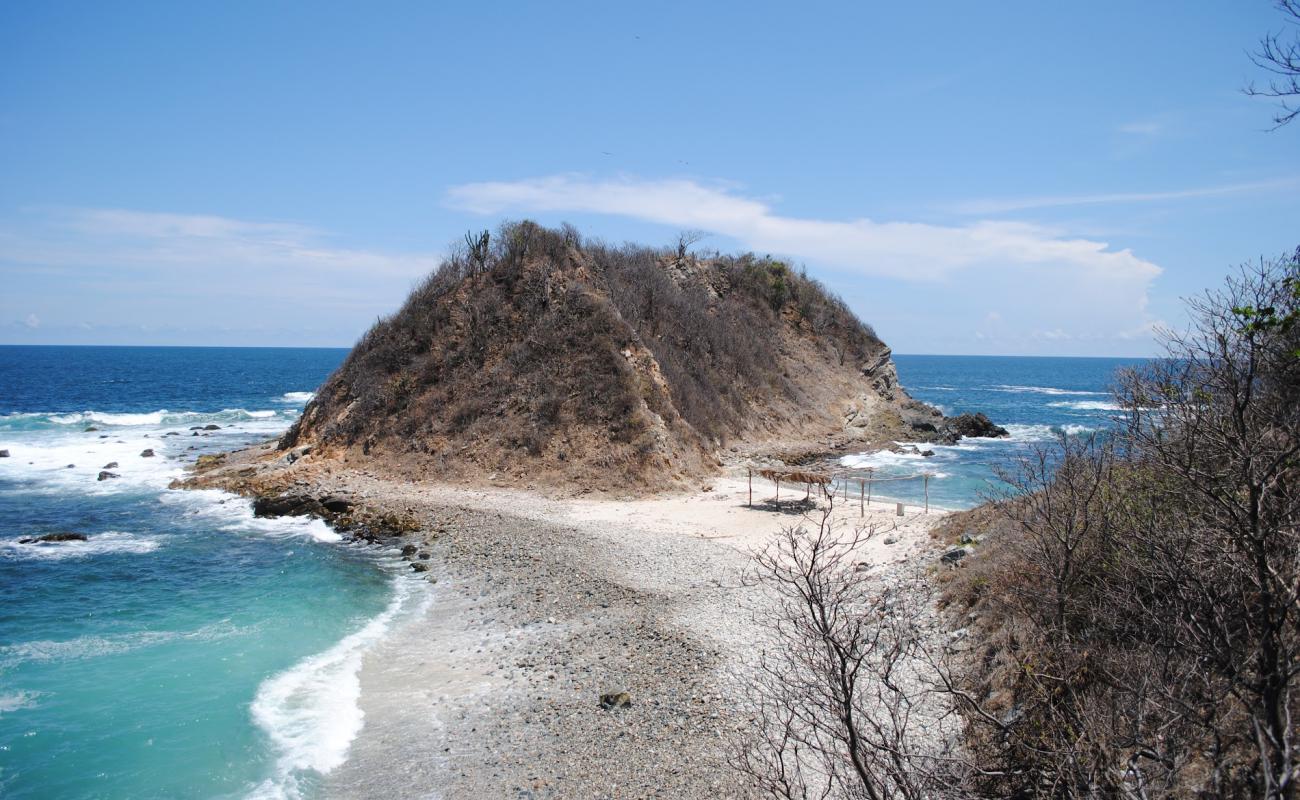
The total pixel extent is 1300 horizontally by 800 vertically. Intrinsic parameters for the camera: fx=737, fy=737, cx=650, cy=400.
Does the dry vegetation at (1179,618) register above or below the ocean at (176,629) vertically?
above

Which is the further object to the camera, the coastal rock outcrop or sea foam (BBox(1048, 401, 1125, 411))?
sea foam (BBox(1048, 401, 1125, 411))

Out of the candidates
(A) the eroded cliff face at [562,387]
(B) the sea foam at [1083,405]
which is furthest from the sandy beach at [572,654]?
(B) the sea foam at [1083,405]

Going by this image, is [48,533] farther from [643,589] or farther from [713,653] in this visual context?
[713,653]

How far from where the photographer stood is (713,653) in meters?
13.0

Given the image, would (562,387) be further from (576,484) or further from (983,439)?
(983,439)

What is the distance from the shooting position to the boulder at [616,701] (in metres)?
11.3

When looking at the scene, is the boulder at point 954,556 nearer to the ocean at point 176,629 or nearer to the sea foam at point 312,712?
the ocean at point 176,629

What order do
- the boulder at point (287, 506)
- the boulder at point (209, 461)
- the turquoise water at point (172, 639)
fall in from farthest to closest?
the boulder at point (209, 461) < the boulder at point (287, 506) < the turquoise water at point (172, 639)

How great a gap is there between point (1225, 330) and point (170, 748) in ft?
49.0

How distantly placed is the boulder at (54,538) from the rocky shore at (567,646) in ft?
18.4

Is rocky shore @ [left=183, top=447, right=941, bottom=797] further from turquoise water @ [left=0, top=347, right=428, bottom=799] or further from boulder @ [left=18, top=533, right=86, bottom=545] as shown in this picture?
boulder @ [left=18, top=533, right=86, bottom=545]

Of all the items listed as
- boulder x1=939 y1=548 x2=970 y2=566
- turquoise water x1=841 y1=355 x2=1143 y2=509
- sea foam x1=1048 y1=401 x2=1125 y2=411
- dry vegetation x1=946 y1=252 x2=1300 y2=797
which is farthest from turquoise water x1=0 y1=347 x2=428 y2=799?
sea foam x1=1048 y1=401 x2=1125 y2=411

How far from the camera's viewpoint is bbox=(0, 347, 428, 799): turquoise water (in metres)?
10.7

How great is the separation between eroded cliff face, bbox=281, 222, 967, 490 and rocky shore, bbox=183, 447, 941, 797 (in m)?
3.42
